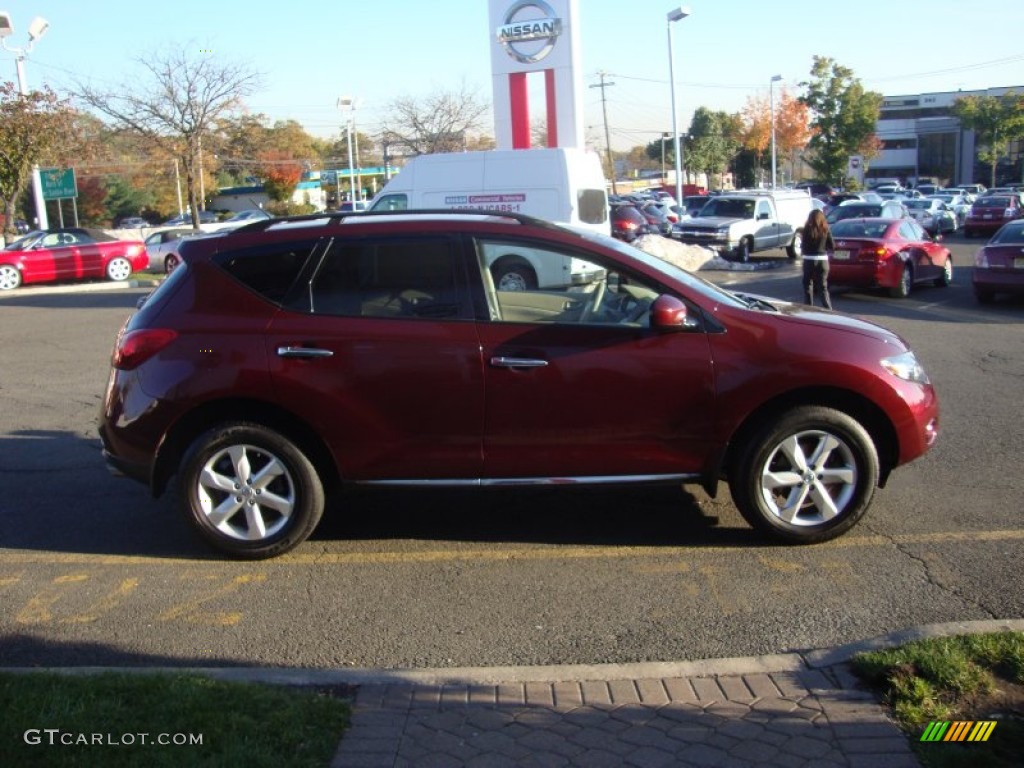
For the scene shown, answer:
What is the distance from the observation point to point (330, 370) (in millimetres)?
5152

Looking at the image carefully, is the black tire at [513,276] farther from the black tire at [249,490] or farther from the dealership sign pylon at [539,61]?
the dealership sign pylon at [539,61]

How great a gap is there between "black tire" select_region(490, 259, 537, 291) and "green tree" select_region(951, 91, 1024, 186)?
72182mm

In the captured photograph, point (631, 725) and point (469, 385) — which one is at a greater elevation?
point (469, 385)

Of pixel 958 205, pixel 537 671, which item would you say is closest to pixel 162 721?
pixel 537 671

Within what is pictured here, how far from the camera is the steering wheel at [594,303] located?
5.27 m

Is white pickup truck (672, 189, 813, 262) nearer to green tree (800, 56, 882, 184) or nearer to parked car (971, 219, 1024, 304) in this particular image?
parked car (971, 219, 1024, 304)

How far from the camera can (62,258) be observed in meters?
24.0

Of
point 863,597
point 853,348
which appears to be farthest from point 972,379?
point 863,597

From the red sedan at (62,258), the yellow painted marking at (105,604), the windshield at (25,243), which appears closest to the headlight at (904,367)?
the yellow painted marking at (105,604)

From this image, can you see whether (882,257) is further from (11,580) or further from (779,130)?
(779,130)

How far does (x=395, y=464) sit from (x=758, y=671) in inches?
87.7

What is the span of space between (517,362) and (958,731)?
2653 millimetres

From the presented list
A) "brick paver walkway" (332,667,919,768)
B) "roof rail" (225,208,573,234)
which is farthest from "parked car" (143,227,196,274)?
"brick paver walkway" (332,667,919,768)

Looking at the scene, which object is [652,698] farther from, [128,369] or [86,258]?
[86,258]
